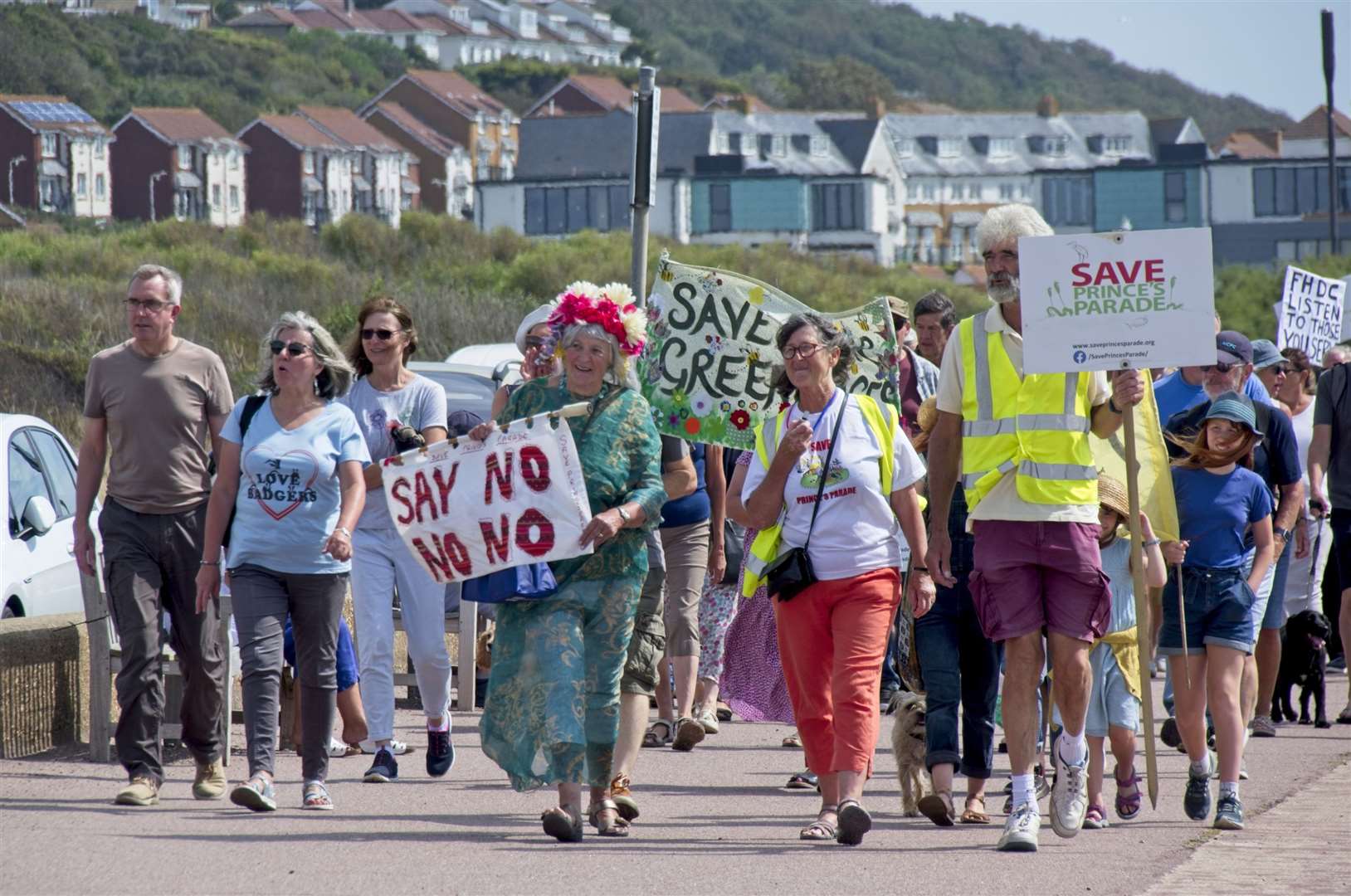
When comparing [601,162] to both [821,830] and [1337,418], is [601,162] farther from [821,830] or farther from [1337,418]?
[821,830]

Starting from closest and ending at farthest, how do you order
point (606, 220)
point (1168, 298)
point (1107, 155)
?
point (1168, 298), point (606, 220), point (1107, 155)

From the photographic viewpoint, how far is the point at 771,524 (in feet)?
26.2

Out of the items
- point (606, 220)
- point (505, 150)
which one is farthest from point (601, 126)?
point (505, 150)

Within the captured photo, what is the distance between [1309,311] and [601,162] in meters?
95.2

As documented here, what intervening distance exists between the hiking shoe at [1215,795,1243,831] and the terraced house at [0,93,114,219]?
90.8 meters

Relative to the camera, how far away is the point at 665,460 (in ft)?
30.4

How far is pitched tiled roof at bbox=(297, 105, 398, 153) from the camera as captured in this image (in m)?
122

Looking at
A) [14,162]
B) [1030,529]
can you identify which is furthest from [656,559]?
[14,162]

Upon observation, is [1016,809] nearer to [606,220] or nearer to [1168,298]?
[1168,298]

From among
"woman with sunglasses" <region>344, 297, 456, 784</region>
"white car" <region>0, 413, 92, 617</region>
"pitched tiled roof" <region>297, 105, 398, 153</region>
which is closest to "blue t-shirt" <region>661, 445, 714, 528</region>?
"woman with sunglasses" <region>344, 297, 456, 784</region>

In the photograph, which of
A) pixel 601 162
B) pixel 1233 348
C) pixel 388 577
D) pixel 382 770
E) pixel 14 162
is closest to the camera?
pixel 382 770

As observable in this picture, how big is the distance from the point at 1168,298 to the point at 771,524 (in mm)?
1755

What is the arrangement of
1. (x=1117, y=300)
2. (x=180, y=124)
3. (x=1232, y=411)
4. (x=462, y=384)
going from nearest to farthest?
(x=1117, y=300)
(x=1232, y=411)
(x=462, y=384)
(x=180, y=124)

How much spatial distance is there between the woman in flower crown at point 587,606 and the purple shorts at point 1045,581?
128 cm
